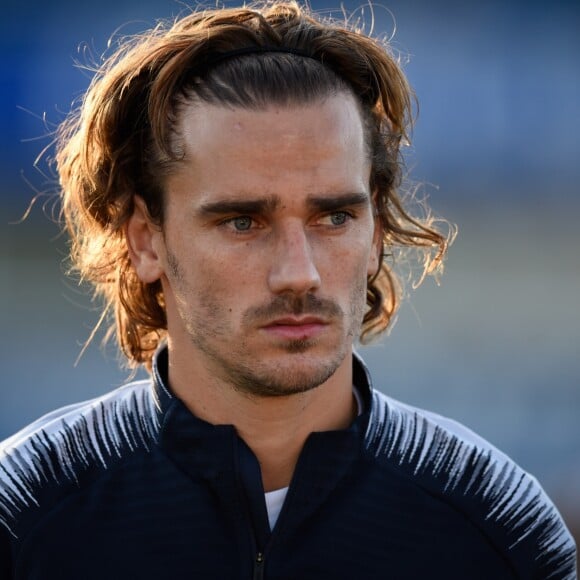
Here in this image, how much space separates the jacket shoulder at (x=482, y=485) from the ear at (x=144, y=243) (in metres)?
0.77

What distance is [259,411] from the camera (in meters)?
3.02

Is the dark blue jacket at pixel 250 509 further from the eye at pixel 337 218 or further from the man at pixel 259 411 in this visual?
the eye at pixel 337 218

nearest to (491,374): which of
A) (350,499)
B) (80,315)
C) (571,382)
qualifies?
(571,382)

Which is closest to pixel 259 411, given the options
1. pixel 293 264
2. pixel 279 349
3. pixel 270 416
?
pixel 270 416

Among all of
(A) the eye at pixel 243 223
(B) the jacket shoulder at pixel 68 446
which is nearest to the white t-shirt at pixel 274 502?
(B) the jacket shoulder at pixel 68 446

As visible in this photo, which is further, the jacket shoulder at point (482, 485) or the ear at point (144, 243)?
the ear at point (144, 243)

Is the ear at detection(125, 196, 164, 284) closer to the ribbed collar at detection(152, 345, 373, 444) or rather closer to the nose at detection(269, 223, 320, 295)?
the ribbed collar at detection(152, 345, 373, 444)

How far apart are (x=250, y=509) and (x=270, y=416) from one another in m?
0.28

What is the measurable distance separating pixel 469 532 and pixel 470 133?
23.9 feet

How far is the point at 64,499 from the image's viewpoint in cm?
295

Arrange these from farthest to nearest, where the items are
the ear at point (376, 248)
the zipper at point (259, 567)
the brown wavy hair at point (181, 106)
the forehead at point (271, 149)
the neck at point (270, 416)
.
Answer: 1. the ear at point (376, 248)
2. the brown wavy hair at point (181, 106)
3. the neck at point (270, 416)
4. the forehead at point (271, 149)
5. the zipper at point (259, 567)

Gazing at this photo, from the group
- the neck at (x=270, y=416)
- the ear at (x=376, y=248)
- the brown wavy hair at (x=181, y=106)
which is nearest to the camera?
the neck at (x=270, y=416)

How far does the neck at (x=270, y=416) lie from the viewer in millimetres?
3023

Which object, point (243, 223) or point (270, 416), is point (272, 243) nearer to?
point (243, 223)
